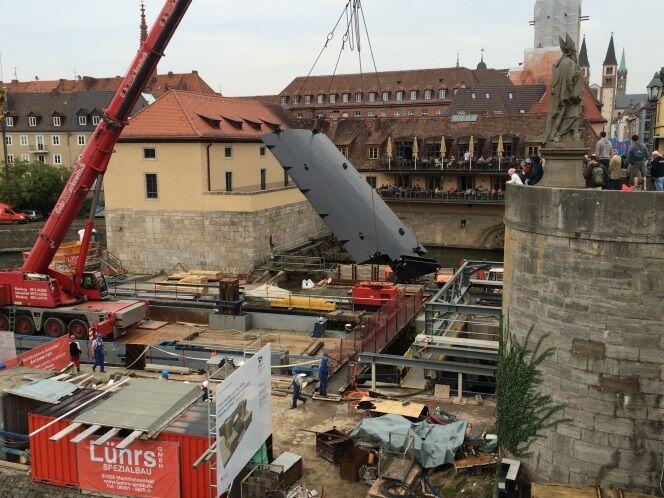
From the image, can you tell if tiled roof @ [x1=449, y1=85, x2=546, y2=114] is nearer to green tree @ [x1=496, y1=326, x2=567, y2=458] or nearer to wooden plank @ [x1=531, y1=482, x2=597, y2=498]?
green tree @ [x1=496, y1=326, x2=567, y2=458]

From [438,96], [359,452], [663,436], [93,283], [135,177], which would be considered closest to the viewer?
[663,436]

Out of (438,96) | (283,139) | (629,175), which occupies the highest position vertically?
(438,96)

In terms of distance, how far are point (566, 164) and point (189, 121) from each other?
2882 cm

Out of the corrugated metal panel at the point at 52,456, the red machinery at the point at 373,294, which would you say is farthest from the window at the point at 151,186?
the corrugated metal panel at the point at 52,456

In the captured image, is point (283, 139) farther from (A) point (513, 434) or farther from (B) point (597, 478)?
(B) point (597, 478)

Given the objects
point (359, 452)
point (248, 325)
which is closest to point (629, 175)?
point (359, 452)

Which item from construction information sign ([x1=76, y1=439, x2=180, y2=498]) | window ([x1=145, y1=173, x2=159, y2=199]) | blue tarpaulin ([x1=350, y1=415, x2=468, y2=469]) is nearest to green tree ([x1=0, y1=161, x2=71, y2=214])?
window ([x1=145, y1=173, x2=159, y2=199])

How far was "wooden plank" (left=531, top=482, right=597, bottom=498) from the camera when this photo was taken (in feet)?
34.6

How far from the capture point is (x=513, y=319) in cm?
1212

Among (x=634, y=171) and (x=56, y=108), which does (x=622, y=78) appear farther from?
(x=634, y=171)

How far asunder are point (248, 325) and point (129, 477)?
13.3 meters

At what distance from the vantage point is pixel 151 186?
37.0 meters

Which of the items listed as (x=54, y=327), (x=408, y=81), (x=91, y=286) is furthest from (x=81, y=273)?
(x=408, y=81)

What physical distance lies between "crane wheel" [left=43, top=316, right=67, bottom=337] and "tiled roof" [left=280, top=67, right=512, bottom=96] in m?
62.8
